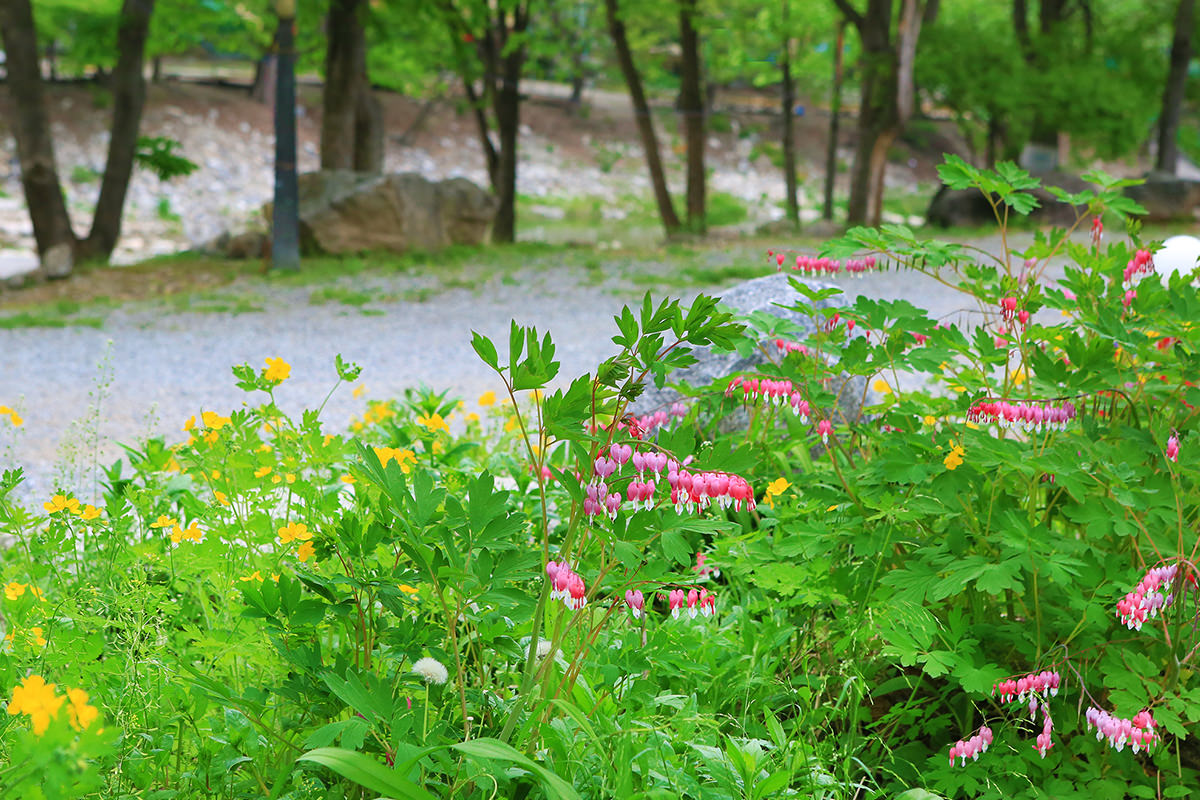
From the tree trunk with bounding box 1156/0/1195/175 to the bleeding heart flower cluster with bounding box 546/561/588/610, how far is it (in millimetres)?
16084

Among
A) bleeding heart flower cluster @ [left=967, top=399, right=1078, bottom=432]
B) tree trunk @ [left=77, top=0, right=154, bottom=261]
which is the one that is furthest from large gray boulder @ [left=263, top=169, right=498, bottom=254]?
bleeding heart flower cluster @ [left=967, top=399, right=1078, bottom=432]

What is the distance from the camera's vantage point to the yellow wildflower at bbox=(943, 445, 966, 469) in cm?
203

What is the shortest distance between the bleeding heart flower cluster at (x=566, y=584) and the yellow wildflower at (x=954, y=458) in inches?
34.9

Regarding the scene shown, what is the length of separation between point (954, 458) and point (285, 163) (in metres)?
9.81

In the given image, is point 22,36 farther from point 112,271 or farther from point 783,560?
point 783,560

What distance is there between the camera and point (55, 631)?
2.06 meters

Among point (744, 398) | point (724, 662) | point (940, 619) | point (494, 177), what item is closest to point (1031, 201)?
point (744, 398)

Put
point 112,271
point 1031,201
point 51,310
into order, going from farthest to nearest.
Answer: point 112,271
point 51,310
point 1031,201

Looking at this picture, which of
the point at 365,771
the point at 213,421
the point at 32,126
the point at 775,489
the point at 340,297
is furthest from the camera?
the point at 32,126

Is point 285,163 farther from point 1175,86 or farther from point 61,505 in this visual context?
point 1175,86

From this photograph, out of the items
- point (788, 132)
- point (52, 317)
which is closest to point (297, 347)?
point (52, 317)

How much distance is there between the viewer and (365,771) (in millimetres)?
1420

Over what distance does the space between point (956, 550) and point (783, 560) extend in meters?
0.44

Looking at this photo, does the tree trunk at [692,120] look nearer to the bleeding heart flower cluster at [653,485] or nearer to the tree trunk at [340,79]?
the tree trunk at [340,79]
